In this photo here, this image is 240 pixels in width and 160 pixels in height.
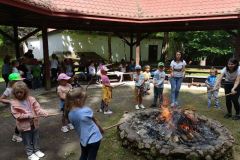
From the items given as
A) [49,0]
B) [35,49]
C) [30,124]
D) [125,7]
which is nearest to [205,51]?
→ [125,7]

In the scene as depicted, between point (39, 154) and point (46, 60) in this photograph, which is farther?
point (46, 60)

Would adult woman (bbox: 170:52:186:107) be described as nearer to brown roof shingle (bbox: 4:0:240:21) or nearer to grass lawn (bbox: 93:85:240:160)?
grass lawn (bbox: 93:85:240:160)

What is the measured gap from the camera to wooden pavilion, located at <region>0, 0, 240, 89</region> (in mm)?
10273

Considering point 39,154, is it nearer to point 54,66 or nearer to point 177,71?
point 177,71

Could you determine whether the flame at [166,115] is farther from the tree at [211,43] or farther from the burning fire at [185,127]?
the tree at [211,43]

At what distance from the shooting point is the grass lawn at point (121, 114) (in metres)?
5.17

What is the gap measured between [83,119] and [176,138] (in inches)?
92.0

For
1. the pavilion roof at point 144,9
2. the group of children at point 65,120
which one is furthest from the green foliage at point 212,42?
the group of children at point 65,120

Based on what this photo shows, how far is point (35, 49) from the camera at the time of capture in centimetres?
2861

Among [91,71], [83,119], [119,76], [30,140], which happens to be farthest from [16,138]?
[119,76]

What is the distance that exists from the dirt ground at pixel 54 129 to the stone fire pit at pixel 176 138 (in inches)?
25.6

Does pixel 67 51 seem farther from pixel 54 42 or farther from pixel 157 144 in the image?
pixel 157 144

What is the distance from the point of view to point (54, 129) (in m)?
6.58

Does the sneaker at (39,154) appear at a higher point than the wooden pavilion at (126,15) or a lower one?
lower
